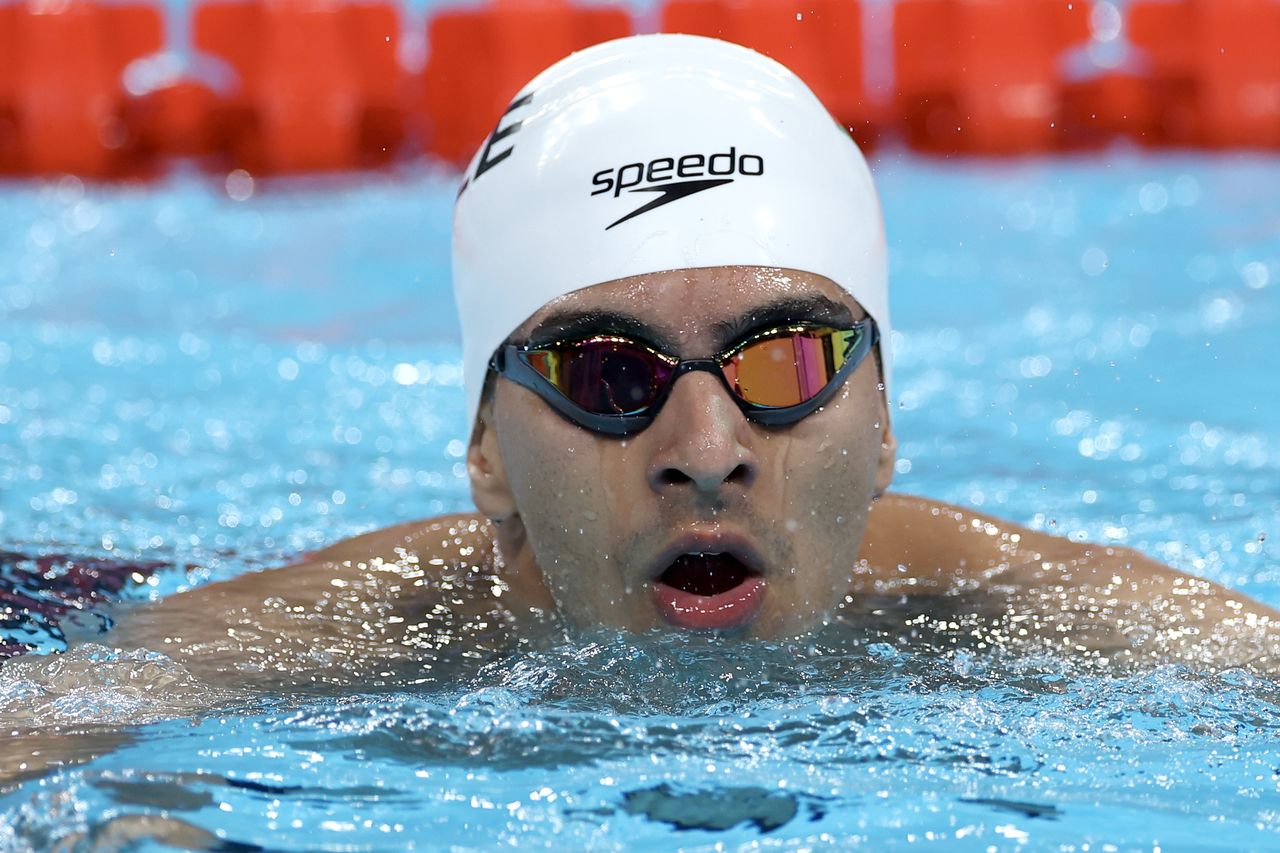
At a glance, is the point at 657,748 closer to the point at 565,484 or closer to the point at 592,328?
the point at 565,484

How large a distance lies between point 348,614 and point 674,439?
0.72 m

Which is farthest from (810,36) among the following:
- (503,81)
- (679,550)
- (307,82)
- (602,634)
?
(679,550)

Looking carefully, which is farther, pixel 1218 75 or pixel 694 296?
pixel 1218 75

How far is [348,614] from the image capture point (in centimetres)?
263

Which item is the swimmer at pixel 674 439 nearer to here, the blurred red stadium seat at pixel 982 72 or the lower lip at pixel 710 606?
the lower lip at pixel 710 606

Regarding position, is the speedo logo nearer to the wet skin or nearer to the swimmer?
the swimmer

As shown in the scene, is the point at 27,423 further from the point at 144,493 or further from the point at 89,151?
the point at 89,151

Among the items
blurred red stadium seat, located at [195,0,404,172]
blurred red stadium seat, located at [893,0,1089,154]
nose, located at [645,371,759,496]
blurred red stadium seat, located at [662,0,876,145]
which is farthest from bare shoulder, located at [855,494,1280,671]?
blurred red stadium seat, located at [195,0,404,172]

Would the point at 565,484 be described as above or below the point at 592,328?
below

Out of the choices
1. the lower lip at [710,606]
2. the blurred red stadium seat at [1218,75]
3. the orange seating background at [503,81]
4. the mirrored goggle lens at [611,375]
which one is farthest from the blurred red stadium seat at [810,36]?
the lower lip at [710,606]

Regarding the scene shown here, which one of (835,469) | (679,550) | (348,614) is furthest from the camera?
(348,614)

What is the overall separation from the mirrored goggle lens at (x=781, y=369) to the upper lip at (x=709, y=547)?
7.0 inches

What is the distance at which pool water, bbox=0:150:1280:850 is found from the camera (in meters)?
1.93

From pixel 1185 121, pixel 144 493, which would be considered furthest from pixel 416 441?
pixel 1185 121
